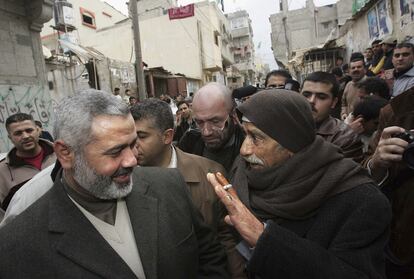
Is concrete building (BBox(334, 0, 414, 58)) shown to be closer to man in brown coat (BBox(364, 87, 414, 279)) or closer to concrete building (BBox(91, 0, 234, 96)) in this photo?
man in brown coat (BBox(364, 87, 414, 279))

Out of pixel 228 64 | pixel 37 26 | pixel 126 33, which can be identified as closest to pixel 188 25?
pixel 126 33

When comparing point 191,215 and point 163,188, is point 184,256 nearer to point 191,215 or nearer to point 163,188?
point 191,215

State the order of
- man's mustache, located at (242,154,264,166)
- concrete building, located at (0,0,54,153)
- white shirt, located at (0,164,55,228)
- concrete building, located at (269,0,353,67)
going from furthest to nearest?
concrete building, located at (269,0,353,67)
concrete building, located at (0,0,54,153)
white shirt, located at (0,164,55,228)
man's mustache, located at (242,154,264,166)

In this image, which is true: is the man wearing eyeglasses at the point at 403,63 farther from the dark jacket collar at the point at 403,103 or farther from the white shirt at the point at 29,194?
the white shirt at the point at 29,194

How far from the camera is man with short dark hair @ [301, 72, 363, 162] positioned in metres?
2.38

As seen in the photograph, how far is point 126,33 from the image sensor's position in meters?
28.1

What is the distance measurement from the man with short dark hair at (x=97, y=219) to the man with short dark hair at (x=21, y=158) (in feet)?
6.58

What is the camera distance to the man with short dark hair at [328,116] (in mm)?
2375

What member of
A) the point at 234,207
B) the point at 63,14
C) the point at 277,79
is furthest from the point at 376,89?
the point at 63,14

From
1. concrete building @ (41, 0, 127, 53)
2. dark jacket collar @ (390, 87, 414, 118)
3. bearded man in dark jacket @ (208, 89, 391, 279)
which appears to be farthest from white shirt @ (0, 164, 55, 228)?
concrete building @ (41, 0, 127, 53)

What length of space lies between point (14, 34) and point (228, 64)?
40.5 m

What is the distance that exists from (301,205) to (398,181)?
2.18 ft

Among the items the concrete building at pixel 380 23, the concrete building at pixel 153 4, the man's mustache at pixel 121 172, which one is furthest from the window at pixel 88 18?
the man's mustache at pixel 121 172

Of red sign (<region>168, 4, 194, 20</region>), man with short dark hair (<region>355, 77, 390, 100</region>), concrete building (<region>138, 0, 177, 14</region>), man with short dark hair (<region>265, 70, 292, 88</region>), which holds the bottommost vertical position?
man with short dark hair (<region>355, 77, 390, 100</region>)
